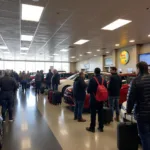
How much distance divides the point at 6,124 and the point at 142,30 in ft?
23.7

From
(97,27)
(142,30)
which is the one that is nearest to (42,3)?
(97,27)

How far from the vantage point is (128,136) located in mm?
3014

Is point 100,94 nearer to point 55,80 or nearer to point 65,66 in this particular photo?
point 55,80

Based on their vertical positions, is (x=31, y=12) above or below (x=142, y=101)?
above

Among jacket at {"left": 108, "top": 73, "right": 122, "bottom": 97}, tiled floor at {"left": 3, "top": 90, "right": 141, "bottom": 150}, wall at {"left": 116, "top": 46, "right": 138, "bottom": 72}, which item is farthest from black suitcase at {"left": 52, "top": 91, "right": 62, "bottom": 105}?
wall at {"left": 116, "top": 46, "right": 138, "bottom": 72}

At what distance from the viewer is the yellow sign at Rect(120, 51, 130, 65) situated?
13.3 m

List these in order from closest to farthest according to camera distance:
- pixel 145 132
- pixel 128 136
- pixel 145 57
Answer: pixel 145 132 → pixel 128 136 → pixel 145 57

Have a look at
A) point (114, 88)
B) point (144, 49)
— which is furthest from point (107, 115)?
point (144, 49)

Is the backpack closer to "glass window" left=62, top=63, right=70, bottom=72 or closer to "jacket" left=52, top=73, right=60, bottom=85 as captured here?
"jacket" left=52, top=73, right=60, bottom=85

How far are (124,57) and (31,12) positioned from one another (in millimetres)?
9733

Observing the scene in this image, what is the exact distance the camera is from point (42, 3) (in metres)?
4.94

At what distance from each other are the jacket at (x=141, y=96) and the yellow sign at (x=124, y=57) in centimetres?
1153

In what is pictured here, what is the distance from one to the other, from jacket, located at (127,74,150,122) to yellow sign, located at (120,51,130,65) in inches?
454

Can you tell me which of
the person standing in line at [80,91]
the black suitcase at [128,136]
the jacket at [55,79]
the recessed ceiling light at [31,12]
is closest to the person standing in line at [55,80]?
the jacket at [55,79]
